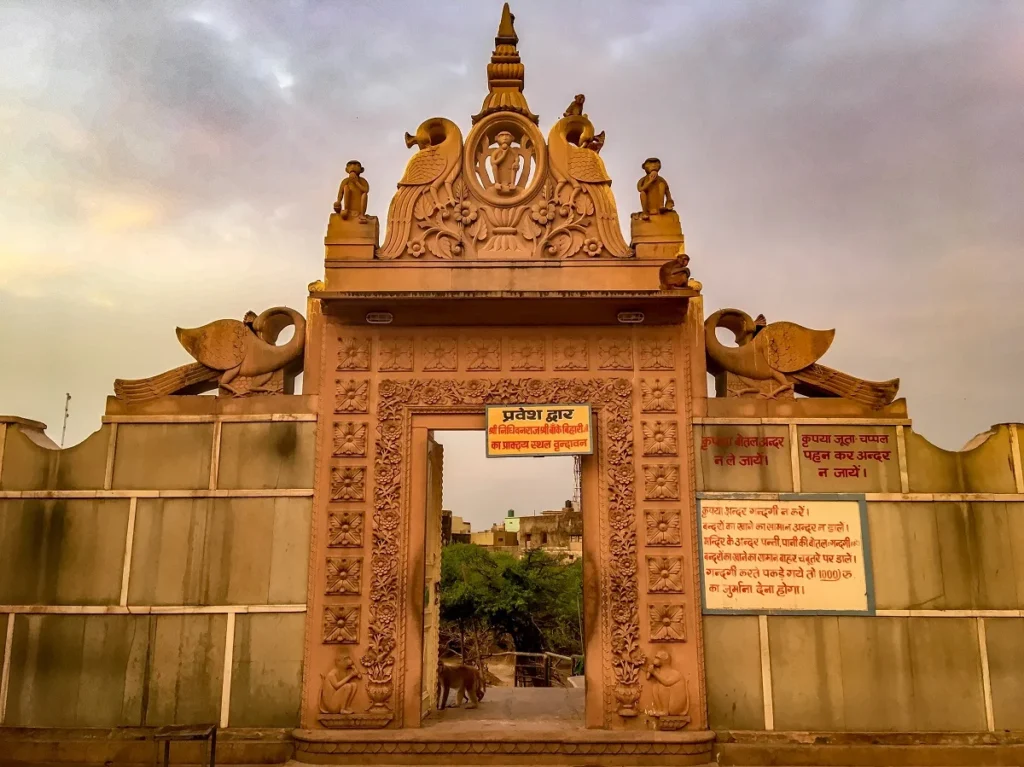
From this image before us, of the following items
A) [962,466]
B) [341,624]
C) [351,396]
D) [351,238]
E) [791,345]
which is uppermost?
[351,238]

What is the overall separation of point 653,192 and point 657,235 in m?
0.63

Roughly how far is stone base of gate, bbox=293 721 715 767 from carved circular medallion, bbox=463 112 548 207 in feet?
22.1

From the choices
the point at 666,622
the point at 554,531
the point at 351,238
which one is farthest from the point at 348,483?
the point at 554,531

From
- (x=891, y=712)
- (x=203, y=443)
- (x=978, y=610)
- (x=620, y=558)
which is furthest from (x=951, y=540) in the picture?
(x=203, y=443)

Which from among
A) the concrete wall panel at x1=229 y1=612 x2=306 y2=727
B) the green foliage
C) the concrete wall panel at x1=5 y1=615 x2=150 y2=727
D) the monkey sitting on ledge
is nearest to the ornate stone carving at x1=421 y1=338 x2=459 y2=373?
the concrete wall panel at x1=229 y1=612 x2=306 y2=727

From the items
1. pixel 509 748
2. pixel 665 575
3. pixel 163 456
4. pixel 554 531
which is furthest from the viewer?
pixel 554 531

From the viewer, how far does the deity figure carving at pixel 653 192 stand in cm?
973

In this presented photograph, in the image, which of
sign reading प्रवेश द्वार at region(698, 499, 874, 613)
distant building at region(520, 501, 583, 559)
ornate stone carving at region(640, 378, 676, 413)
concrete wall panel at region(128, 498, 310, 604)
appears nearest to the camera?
sign reading प्रवेश द्वार at region(698, 499, 874, 613)

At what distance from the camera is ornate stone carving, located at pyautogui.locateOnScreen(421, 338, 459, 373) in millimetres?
9438

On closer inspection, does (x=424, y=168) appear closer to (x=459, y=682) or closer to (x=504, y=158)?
(x=504, y=158)

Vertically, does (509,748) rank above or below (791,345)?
below

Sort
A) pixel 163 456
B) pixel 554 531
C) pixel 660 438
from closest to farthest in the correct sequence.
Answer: pixel 660 438, pixel 163 456, pixel 554 531

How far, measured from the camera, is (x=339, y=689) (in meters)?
8.63

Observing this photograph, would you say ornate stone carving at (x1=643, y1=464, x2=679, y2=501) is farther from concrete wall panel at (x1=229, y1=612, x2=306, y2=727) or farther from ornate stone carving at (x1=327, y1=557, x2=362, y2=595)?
concrete wall panel at (x1=229, y1=612, x2=306, y2=727)
